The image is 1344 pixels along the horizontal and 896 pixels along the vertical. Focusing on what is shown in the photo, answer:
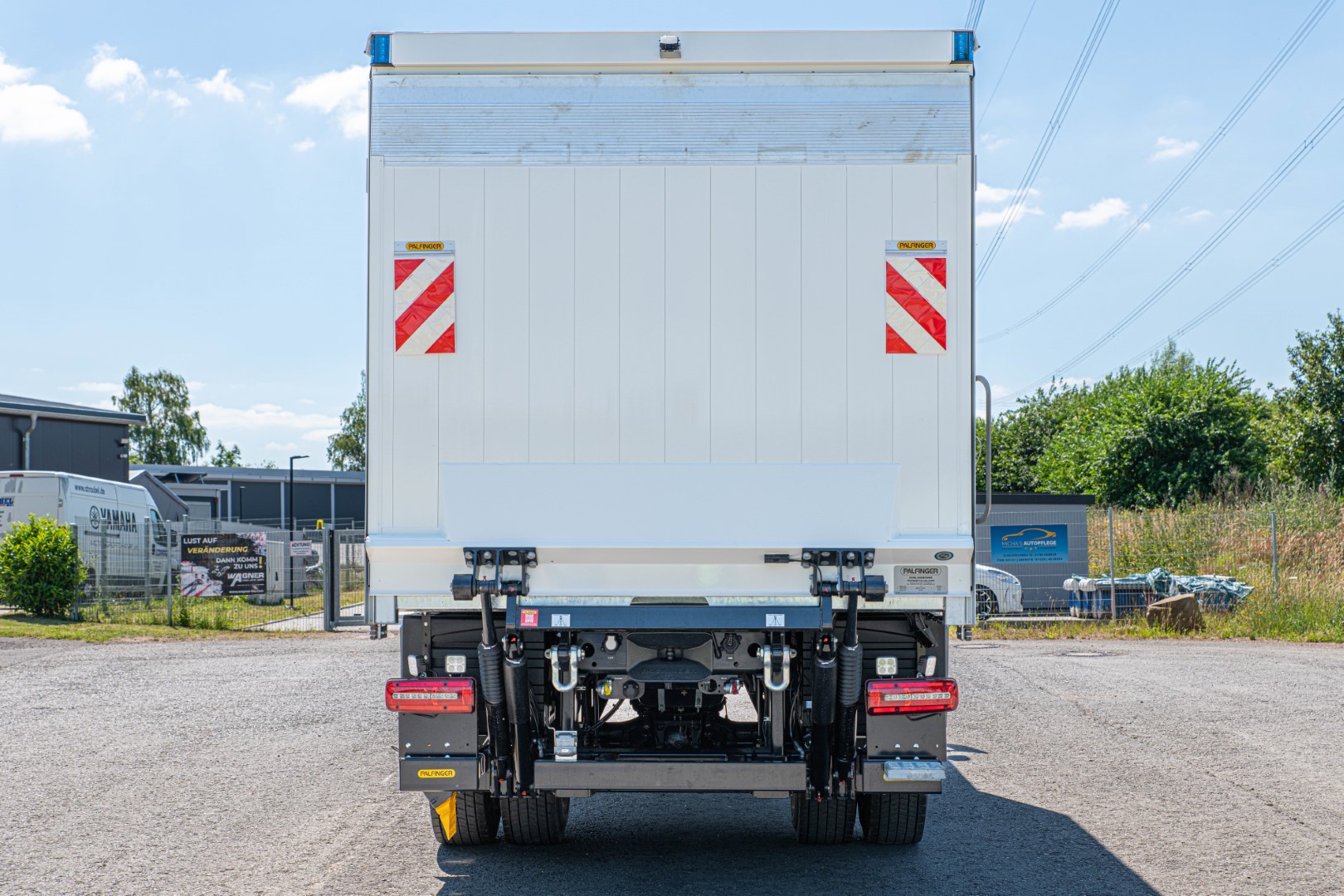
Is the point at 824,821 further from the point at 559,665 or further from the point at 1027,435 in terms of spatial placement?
the point at 1027,435

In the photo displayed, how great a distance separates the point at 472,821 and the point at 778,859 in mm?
1542

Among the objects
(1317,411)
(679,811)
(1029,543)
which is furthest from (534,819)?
(1317,411)

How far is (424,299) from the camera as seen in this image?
17.1 feet

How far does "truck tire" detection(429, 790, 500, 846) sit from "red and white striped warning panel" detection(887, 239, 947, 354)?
3006 millimetres

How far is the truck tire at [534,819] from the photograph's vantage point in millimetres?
5949

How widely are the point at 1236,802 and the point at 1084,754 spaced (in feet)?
5.37

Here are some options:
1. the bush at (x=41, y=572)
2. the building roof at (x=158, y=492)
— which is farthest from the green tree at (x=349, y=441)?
the bush at (x=41, y=572)

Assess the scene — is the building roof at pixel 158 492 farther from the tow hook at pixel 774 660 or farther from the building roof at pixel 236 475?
the tow hook at pixel 774 660

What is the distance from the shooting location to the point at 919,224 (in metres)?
5.20

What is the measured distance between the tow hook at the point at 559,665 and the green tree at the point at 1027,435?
64.7 meters

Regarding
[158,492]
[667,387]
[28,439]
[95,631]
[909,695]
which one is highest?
[28,439]

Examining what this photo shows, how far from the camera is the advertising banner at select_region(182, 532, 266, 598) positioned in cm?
2053

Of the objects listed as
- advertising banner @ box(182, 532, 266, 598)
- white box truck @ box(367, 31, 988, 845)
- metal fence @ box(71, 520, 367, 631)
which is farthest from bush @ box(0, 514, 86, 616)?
white box truck @ box(367, 31, 988, 845)

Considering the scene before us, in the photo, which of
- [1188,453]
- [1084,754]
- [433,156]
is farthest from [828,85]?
[1188,453]
